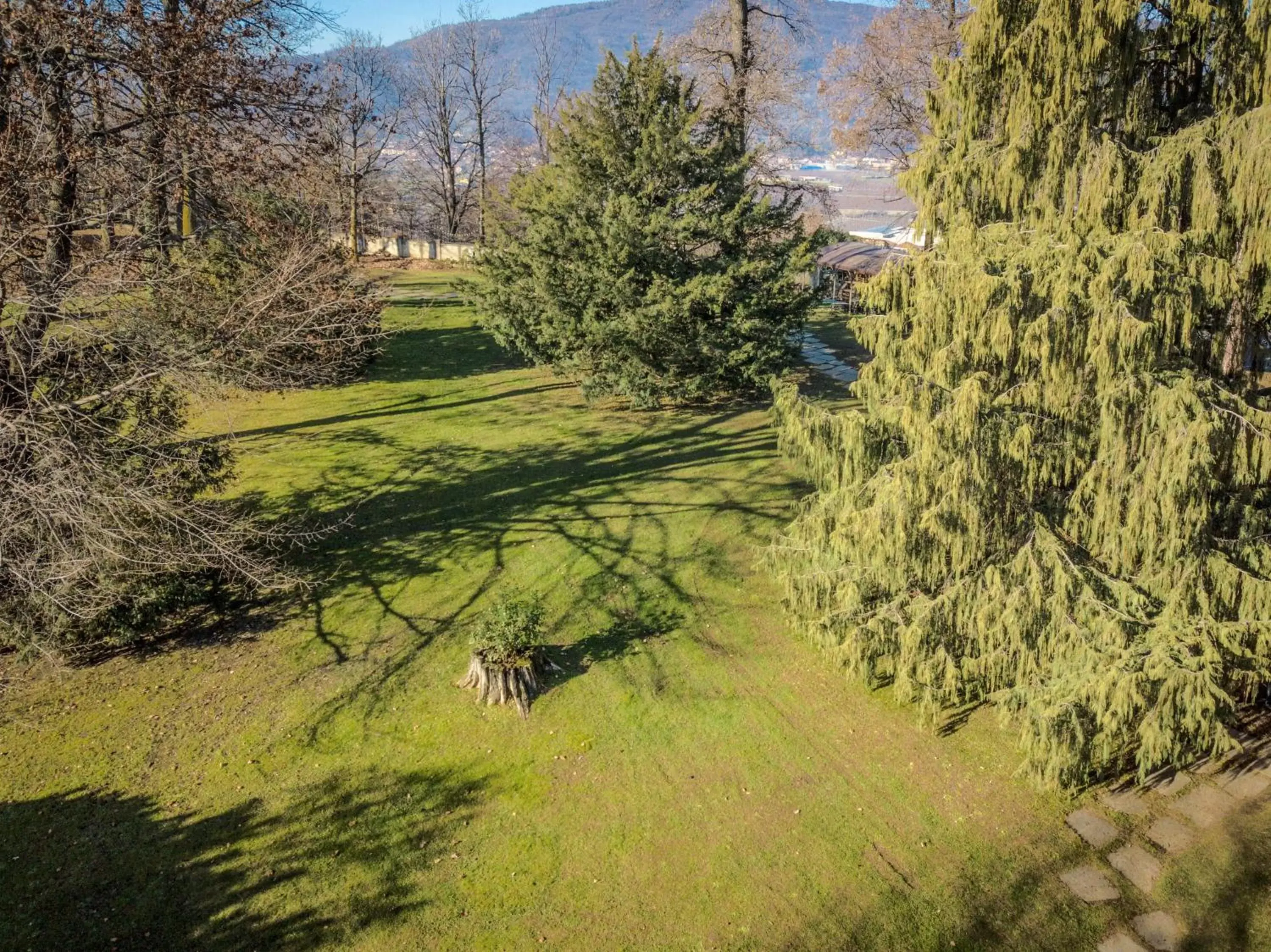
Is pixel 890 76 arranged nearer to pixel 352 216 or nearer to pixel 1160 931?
pixel 352 216

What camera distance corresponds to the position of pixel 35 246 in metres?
9.39

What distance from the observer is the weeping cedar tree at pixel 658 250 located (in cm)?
1587

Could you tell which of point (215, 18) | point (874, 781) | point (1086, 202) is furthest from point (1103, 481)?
point (215, 18)

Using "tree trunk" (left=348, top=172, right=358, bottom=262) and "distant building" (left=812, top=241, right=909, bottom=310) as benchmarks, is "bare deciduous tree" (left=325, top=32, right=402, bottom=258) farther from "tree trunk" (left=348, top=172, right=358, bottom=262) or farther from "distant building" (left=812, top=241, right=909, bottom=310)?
"distant building" (left=812, top=241, right=909, bottom=310)

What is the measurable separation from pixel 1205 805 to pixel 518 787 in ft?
20.6

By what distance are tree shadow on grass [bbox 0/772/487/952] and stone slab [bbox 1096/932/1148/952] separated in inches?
205

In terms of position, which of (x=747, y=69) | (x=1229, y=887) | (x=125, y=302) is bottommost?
(x=1229, y=887)

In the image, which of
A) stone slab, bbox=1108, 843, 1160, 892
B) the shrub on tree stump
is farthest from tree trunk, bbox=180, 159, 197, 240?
stone slab, bbox=1108, 843, 1160, 892

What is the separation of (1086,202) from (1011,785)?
546 cm

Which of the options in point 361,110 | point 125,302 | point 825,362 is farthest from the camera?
point 825,362

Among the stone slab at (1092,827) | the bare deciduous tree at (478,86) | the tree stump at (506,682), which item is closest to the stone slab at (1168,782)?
the stone slab at (1092,827)

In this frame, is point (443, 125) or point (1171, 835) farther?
point (443, 125)

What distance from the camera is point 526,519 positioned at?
12227 millimetres

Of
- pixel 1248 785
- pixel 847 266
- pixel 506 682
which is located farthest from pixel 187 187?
pixel 847 266
